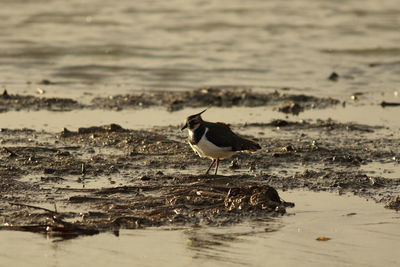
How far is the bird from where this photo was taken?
9.55 metres

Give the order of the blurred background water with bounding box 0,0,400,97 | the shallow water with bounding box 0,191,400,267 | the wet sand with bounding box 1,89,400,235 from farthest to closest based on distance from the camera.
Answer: the blurred background water with bounding box 0,0,400,97 → the wet sand with bounding box 1,89,400,235 → the shallow water with bounding box 0,191,400,267

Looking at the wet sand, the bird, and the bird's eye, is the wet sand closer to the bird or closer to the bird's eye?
the bird

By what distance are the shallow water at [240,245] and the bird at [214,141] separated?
1492mm

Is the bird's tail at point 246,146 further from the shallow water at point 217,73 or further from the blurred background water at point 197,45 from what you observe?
the blurred background water at point 197,45

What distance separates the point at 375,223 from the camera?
8078mm

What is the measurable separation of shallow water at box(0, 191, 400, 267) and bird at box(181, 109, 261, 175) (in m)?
1.49

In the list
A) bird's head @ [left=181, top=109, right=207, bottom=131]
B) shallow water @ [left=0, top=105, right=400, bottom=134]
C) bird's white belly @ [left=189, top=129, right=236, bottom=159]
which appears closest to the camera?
bird's white belly @ [left=189, top=129, right=236, bottom=159]

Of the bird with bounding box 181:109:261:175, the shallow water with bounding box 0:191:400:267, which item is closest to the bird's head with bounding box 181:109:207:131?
the bird with bounding box 181:109:261:175

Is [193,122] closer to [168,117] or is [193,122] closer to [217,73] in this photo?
[168,117]

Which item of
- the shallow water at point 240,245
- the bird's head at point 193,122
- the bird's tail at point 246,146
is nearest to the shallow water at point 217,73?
the shallow water at point 240,245

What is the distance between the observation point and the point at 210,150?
9562 millimetres

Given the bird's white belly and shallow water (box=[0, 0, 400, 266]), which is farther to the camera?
the bird's white belly

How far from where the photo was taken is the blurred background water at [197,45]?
15.3 meters

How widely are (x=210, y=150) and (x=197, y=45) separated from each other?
8815 millimetres
